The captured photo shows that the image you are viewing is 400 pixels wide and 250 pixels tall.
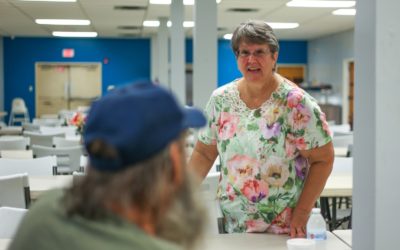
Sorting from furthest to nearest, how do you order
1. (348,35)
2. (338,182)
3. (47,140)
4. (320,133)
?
(348,35), (47,140), (338,182), (320,133)

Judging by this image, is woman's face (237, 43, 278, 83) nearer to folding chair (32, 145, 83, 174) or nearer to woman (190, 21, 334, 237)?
woman (190, 21, 334, 237)

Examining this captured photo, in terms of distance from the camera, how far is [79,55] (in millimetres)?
18078

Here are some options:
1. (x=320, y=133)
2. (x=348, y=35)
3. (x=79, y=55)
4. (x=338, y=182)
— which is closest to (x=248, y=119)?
(x=320, y=133)

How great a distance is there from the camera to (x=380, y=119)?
202 cm

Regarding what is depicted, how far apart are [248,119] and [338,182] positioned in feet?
7.21

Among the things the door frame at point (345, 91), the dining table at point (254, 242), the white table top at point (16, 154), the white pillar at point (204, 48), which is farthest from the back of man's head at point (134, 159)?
the door frame at point (345, 91)

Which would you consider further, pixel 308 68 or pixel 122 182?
pixel 308 68

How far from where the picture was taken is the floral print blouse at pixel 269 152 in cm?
251

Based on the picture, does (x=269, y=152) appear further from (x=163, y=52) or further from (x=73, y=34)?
(x=73, y=34)

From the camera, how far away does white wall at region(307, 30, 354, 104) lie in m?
15.3

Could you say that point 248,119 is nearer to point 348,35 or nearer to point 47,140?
point 47,140

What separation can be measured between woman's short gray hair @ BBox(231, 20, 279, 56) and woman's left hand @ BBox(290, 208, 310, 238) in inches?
26.4

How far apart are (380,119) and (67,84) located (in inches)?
665

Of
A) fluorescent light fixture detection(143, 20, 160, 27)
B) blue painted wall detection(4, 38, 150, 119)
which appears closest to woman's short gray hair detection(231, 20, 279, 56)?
fluorescent light fixture detection(143, 20, 160, 27)
